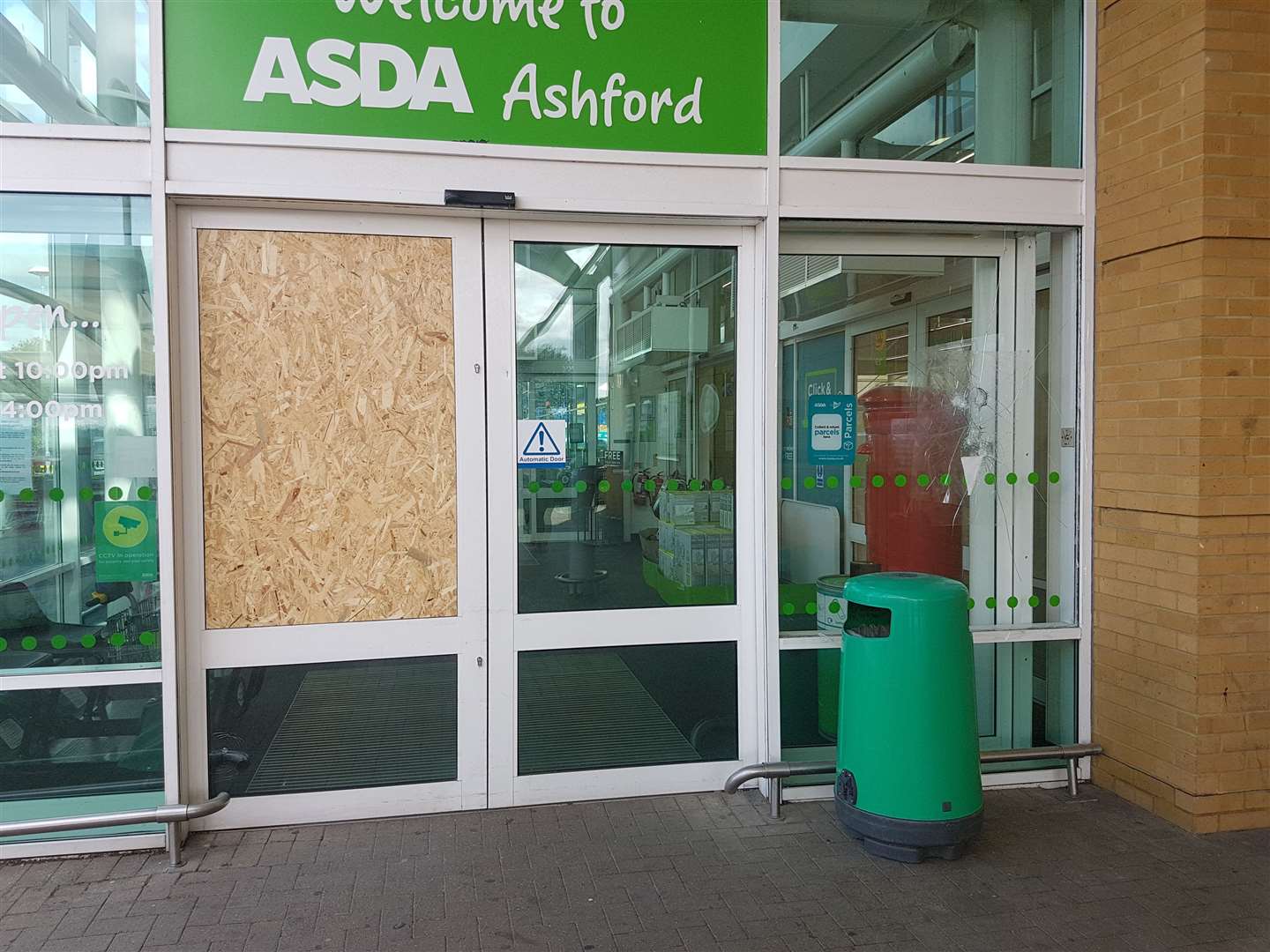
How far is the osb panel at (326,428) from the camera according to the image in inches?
148

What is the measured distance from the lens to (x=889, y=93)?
420 centimetres

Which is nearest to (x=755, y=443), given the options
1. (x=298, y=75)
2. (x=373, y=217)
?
(x=373, y=217)

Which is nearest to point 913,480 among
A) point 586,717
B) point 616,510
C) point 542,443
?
point 616,510

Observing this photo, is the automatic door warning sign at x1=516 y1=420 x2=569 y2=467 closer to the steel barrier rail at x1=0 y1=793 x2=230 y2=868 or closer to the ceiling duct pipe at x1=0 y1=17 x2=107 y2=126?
the steel barrier rail at x1=0 y1=793 x2=230 y2=868

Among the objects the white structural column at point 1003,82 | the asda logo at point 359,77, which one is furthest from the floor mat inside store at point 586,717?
the white structural column at point 1003,82

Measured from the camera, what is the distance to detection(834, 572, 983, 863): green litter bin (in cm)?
343

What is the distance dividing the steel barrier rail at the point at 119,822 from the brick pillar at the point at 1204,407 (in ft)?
13.3

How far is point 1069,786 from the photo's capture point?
424 cm

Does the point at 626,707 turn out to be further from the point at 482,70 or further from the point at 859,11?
the point at 859,11

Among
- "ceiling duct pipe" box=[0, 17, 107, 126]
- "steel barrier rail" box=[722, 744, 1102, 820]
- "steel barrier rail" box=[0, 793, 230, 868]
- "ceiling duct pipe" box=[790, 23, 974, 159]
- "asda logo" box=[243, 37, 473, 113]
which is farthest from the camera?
"ceiling duct pipe" box=[790, 23, 974, 159]

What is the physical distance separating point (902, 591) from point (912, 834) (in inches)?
36.3

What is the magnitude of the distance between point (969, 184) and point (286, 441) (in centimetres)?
329

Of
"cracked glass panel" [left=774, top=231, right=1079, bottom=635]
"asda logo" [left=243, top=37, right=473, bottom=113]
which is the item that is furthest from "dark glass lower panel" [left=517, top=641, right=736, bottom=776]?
"asda logo" [left=243, top=37, right=473, bottom=113]

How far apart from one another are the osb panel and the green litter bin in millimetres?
1841
